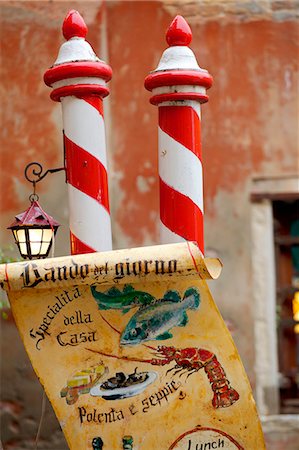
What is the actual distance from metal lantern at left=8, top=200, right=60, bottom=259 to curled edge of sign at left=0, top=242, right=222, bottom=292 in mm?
688

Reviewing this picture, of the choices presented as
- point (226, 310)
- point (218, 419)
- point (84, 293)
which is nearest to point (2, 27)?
point (226, 310)

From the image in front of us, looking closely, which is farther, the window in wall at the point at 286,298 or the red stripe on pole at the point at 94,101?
the window in wall at the point at 286,298

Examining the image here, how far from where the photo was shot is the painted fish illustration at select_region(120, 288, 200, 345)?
9.93 ft

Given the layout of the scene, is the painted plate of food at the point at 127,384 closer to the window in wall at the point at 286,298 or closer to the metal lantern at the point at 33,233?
the metal lantern at the point at 33,233

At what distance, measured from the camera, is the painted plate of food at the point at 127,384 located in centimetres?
304

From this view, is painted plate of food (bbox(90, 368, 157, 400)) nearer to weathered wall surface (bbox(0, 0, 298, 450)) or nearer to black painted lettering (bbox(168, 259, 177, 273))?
black painted lettering (bbox(168, 259, 177, 273))

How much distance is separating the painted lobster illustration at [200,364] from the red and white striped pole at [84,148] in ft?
2.30

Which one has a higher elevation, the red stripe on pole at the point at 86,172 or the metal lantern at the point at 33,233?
the red stripe on pole at the point at 86,172

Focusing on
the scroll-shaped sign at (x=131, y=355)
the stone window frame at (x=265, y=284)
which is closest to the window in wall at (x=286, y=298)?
the stone window frame at (x=265, y=284)

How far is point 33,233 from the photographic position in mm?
3674

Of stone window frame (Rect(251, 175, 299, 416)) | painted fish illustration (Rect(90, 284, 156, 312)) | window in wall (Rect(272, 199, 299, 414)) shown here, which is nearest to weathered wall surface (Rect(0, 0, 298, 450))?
stone window frame (Rect(251, 175, 299, 416))

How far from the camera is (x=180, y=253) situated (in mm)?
2928

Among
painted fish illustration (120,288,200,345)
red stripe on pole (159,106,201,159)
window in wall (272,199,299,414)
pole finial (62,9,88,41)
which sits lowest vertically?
window in wall (272,199,299,414)

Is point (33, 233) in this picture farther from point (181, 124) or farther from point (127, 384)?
point (127, 384)
